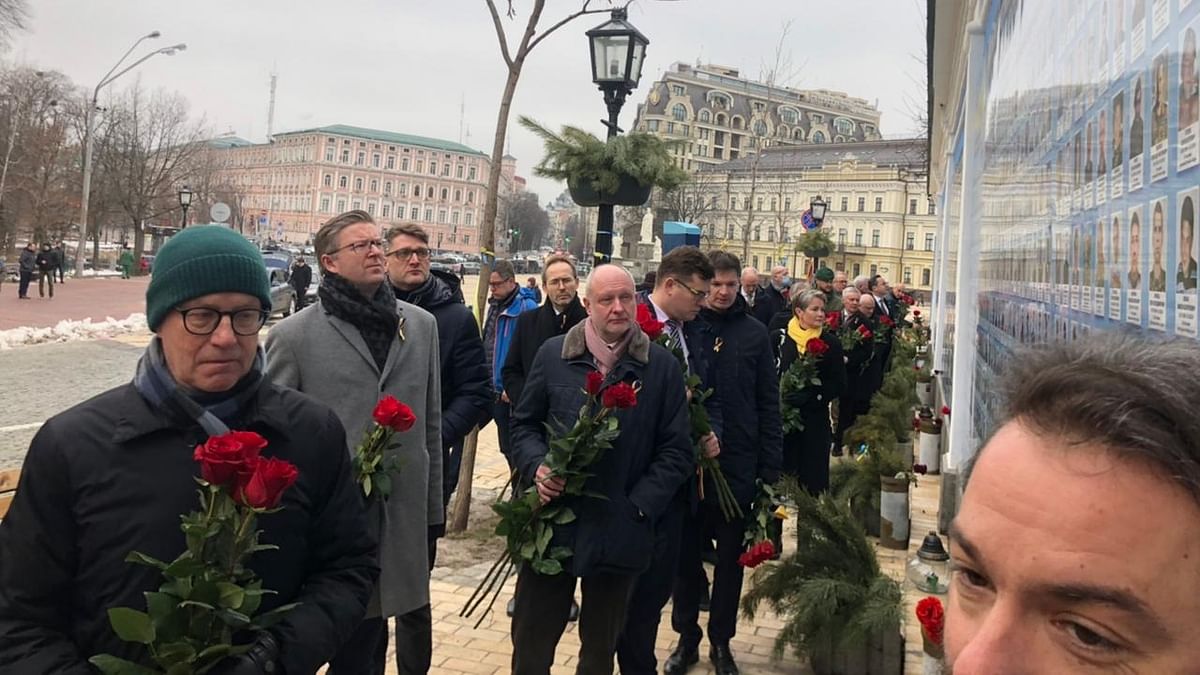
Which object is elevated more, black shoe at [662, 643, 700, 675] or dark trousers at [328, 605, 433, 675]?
dark trousers at [328, 605, 433, 675]

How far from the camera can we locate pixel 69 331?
64.3ft

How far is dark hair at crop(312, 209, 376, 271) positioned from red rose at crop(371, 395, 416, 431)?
2.58ft

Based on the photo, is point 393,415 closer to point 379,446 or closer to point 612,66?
point 379,446

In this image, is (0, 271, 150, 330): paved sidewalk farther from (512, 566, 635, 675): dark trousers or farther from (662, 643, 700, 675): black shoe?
(512, 566, 635, 675): dark trousers

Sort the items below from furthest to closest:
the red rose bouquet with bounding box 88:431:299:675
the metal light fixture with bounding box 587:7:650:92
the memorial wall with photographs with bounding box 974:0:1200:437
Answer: the metal light fixture with bounding box 587:7:650:92
the red rose bouquet with bounding box 88:431:299:675
the memorial wall with photographs with bounding box 974:0:1200:437

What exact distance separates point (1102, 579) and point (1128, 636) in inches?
2.1

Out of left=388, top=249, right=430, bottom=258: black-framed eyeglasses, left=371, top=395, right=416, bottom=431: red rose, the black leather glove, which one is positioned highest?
left=388, top=249, right=430, bottom=258: black-framed eyeglasses

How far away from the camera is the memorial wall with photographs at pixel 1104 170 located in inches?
56.4

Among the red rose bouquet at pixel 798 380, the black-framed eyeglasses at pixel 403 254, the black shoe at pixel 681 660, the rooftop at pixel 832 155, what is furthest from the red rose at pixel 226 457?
the rooftop at pixel 832 155

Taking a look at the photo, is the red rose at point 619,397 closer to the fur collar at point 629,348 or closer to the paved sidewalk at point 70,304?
the fur collar at point 629,348

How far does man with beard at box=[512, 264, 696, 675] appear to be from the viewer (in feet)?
11.7

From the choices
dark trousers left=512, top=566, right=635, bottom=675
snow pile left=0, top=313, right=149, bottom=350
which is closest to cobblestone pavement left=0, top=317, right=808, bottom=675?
dark trousers left=512, top=566, right=635, bottom=675

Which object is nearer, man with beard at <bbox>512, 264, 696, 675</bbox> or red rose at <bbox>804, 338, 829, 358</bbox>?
man with beard at <bbox>512, 264, 696, 675</bbox>

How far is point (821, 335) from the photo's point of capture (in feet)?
23.3
